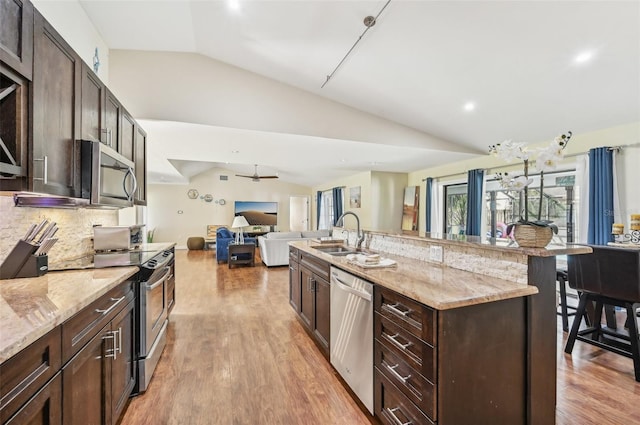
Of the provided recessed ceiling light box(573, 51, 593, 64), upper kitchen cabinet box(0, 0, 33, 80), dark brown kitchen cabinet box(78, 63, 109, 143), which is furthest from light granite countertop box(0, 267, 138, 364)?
recessed ceiling light box(573, 51, 593, 64)

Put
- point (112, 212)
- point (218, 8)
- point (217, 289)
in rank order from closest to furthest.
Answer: point (218, 8) < point (112, 212) < point (217, 289)

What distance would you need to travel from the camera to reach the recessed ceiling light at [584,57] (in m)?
2.56

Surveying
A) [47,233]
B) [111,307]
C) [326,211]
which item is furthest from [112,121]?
[326,211]

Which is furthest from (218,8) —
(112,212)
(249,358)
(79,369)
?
(249,358)

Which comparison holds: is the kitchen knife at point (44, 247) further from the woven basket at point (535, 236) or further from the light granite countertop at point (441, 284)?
the woven basket at point (535, 236)

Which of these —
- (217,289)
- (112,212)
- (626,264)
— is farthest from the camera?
(217,289)

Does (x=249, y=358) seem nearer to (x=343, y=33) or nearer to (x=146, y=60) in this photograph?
(x=343, y=33)

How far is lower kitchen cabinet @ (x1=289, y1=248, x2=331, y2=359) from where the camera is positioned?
2.36 metres

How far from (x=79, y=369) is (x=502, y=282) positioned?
81.2 inches

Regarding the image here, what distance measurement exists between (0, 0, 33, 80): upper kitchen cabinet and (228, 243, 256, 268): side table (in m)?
5.52

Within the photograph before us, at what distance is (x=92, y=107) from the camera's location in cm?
191

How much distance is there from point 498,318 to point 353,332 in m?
0.89

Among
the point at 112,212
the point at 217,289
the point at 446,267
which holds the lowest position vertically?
the point at 217,289

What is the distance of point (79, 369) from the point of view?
119cm
